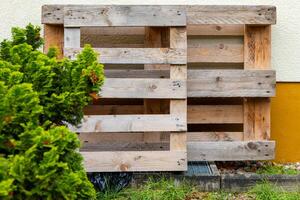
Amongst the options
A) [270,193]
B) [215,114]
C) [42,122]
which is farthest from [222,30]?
[42,122]

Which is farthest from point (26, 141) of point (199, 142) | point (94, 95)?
point (199, 142)

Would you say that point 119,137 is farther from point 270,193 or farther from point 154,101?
point 270,193

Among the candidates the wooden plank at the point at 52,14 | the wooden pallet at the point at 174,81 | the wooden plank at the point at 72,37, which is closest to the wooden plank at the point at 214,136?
the wooden pallet at the point at 174,81

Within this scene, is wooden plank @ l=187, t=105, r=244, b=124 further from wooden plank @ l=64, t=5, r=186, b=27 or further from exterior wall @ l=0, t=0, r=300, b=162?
wooden plank @ l=64, t=5, r=186, b=27

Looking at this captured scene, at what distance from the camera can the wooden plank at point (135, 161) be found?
4.39 m

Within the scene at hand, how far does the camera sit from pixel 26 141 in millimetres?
2350

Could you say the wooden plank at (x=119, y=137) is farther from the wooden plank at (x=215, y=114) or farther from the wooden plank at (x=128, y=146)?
the wooden plank at (x=215, y=114)

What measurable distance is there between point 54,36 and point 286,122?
240 centimetres

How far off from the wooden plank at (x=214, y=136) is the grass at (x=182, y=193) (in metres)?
0.64

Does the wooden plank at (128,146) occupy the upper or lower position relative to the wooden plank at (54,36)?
lower

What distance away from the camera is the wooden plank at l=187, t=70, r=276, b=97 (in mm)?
4656

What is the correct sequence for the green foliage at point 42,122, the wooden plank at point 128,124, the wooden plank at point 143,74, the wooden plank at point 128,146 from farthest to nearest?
the wooden plank at point 143,74
the wooden plank at point 128,146
the wooden plank at point 128,124
the green foliage at point 42,122

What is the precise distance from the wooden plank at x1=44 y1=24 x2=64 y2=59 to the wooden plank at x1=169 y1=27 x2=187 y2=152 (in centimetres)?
104

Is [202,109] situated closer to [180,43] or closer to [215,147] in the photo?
[215,147]
